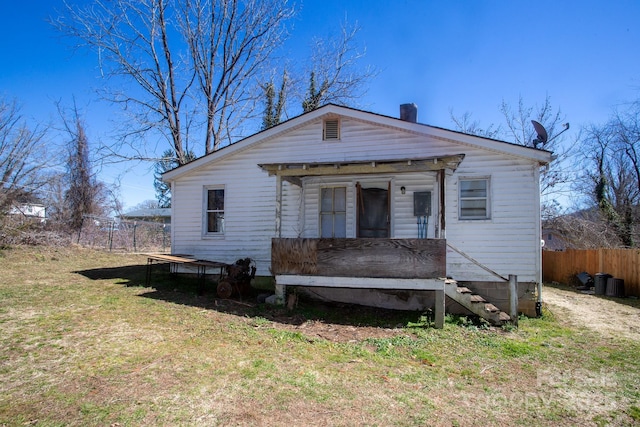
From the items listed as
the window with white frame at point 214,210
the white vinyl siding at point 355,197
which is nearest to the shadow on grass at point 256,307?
the white vinyl siding at point 355,197

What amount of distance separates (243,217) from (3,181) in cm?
1223

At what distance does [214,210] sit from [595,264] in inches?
557

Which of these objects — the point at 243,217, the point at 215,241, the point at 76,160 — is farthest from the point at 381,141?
the point at 76,160

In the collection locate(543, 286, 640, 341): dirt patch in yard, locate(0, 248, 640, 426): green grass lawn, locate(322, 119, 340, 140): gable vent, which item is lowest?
locate(543, 286, 640, 341): dirt patch in yard

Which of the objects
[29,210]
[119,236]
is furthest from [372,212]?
[29,210]

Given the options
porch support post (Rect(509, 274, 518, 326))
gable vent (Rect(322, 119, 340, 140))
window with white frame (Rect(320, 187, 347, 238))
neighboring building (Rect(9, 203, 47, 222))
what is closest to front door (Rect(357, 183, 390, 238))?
window with white frame (Rect(320, 187, 347, 238))

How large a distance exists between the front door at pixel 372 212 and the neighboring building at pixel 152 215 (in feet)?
101

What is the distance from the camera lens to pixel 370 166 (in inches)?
316

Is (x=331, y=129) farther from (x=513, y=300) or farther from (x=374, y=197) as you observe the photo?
(x=513, y=300)

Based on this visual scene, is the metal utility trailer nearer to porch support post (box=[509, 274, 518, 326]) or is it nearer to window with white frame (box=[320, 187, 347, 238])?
window with white frame (box=[320, 187, 347, 238])

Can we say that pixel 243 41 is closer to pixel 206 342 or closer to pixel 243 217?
pixel 243 217

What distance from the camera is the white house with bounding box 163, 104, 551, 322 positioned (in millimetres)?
8273

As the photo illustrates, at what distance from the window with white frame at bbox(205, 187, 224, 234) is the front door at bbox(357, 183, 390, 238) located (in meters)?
3.96

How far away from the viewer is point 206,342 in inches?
221
